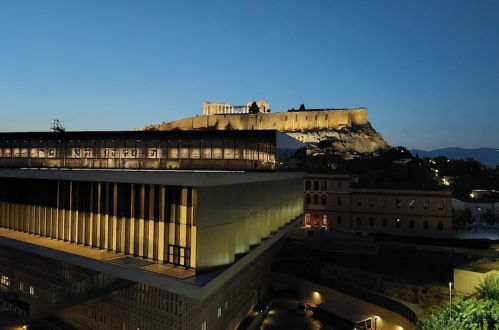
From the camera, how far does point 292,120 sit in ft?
431

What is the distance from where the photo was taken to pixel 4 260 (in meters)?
29.6

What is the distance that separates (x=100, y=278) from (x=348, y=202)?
→ 37517 millimetres

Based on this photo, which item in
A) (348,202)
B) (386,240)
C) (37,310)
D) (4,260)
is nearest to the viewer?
(37,310)

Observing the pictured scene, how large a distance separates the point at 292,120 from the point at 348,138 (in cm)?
2094

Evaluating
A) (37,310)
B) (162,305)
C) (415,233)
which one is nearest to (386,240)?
(415,233)

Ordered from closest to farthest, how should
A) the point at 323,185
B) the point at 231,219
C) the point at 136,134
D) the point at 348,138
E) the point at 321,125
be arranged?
A: 1. the point at 231,219
2. the point at 136,134
3. the point at 323,185
4. the point at 348,138
5. the point at 321,125

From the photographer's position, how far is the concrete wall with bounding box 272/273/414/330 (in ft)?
88.2

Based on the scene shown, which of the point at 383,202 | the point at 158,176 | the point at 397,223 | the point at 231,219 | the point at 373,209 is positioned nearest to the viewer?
the point at 158,176

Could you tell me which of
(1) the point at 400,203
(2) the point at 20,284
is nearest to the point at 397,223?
Answer: (1) the point at 400,203

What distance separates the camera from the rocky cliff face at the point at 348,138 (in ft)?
393

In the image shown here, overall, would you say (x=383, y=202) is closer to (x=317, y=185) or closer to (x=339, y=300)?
(x=317, y=185)

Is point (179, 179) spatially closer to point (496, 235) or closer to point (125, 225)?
point (125, 225)

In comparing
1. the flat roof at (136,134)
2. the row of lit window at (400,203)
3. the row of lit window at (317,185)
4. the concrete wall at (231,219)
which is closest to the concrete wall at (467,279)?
the concrete wall at (231,219)

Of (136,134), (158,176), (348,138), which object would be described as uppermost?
(348,138)
